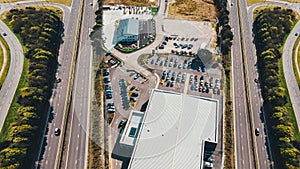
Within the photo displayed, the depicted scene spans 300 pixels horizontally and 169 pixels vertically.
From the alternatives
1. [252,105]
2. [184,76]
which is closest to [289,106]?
[252,105]

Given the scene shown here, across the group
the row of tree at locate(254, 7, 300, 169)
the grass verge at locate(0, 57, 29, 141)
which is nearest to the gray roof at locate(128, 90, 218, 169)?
the row of tree at locate(254, 7, 300, 169)

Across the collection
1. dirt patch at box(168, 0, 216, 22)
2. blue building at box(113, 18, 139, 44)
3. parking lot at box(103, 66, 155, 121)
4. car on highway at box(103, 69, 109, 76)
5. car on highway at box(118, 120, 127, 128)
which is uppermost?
dirt patch at box(168, 0, 216, 22)

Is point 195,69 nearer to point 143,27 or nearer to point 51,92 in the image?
point 143,27

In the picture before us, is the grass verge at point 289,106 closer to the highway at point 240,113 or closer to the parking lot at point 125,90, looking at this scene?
the highway at point 240,113

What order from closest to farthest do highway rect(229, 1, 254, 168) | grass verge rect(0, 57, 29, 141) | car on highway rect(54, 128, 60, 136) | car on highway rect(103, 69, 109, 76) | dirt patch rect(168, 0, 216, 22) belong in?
1. grass verge rect(0, 57, 29, 141)
2. highway rect(229, 1, 254, 168)
3. car on highway rect(54, 128, 60, 136)
4. car on highway rect(103, 69, 109, 76)
5. dirt patch rect(168, 0, 216, 22)

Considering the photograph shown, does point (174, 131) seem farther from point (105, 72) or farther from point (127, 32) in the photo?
point (127, 32)

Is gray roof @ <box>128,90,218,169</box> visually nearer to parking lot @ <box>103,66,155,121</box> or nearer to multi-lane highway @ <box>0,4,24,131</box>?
parking lot @ <box>103,66,155,121</box>

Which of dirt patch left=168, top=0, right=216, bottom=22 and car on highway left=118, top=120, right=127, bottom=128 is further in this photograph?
dirt patch left=168, top=0, right=216, bottom=22

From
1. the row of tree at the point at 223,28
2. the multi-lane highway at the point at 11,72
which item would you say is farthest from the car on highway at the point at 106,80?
the row of tree at the point at 223,28
